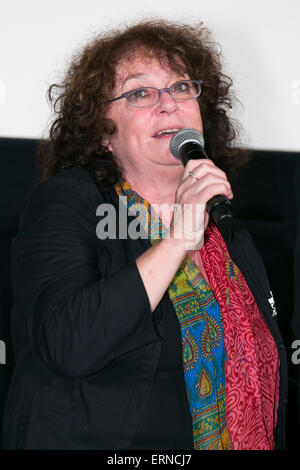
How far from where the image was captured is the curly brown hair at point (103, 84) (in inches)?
60.7

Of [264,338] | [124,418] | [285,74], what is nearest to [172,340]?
[124,418]

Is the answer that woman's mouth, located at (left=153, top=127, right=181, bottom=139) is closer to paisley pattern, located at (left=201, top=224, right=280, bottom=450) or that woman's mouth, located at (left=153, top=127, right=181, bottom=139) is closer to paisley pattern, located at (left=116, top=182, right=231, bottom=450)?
paisley pattern, located at (left=116, top=182, right=231, bottom=450)

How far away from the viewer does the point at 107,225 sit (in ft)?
4.49

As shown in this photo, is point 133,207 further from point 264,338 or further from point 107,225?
point 264,338

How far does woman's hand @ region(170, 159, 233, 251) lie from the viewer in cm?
112

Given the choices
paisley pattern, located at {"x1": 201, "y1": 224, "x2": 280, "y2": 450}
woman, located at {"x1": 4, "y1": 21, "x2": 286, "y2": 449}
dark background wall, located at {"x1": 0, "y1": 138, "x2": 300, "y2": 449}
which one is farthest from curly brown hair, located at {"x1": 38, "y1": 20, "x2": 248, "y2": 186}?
dark background wall, located at {"x1": 0, "y1": 138, "x2": 300, "y2": 449}

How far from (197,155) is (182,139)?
15 centimetres

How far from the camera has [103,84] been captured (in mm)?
1540

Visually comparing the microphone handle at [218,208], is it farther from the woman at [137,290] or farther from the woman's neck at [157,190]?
the woman's neck at [157,190]

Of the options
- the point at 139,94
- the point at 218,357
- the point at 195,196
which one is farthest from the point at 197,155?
the point at 218,357

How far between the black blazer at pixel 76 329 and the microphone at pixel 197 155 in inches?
2.0

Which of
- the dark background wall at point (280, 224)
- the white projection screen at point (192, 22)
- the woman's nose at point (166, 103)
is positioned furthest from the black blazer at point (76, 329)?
the dark background wall at point (280, 224)

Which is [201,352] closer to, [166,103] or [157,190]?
[157,190]

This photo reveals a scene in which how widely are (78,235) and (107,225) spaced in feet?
0.35
